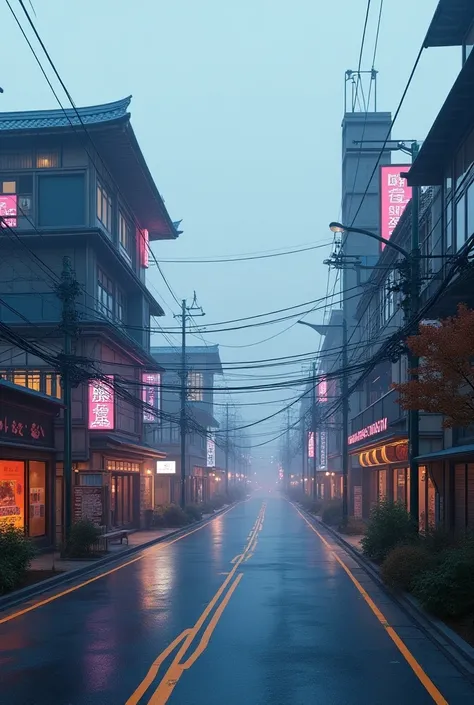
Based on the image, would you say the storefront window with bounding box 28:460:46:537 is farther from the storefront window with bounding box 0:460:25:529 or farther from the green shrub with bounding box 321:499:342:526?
the green shrub with bounding box 321:499:342:526

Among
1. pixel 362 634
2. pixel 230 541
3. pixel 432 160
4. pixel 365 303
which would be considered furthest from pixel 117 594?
pixel 365 303

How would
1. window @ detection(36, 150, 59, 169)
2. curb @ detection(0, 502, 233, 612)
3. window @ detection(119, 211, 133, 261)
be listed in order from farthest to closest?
window @ detection(119, 211, 133, 261) < window @ detection(36, 150, 59, 169) < curb @ detection(0, 502, 233, 612)

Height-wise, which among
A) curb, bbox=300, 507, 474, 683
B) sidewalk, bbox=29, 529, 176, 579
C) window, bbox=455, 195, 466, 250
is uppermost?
window, bbox=455, 195, 466, 250

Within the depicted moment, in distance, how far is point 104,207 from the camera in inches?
1606

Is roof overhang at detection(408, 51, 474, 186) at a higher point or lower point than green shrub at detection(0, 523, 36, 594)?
higher

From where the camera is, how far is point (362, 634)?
13.7m

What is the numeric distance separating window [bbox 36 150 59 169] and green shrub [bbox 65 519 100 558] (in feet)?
59.4

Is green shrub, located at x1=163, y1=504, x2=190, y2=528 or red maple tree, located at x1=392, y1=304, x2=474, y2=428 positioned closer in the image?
red maple tree, located at x1=392, y1=304, x2=474, y2=428

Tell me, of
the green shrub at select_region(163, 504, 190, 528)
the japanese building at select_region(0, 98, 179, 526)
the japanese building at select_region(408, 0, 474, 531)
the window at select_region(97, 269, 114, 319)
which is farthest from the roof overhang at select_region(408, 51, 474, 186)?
the green shrub at select_region(163, 504, 190, 528)

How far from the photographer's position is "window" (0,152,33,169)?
3872 centimetres

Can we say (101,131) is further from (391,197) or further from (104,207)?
(391,197)

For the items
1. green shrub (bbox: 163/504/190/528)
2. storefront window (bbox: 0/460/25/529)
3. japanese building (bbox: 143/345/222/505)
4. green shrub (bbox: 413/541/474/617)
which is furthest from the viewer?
japanese building (bbox: 143/345/222/505)

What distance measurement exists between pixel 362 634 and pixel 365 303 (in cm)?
3975

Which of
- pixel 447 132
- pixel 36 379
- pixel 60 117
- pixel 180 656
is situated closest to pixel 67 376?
pixel 36 379
